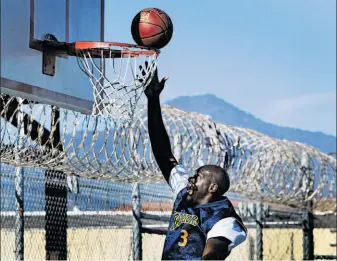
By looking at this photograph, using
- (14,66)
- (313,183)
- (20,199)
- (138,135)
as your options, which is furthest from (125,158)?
(313,183)

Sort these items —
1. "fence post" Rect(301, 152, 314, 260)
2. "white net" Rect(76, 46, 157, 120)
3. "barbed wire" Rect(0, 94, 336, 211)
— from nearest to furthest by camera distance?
"white net" Rect(76, 46, 157, 120) → "barbed wire" Rect(0, 94, 336, 211) → "fence post" Rect(301, 152, 314, 260)

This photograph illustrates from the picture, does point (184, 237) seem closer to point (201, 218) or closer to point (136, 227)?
point (201, 218)

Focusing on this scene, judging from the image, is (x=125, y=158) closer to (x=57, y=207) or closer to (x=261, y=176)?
(x=57, y=207)

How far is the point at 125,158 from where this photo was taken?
8.50 m

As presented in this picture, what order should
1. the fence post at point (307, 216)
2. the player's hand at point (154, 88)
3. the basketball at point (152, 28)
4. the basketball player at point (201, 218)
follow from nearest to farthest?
the basketball player at point (201, 218)
the player's hand at point (154, 88)
the basketball at point (152, 28)
the fence post at point (307, 216)

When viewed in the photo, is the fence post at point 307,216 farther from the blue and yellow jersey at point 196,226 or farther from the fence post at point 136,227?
the blue and yellow jersey at point 196,226

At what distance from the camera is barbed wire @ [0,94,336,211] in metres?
7.91

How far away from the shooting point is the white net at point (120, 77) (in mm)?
6398

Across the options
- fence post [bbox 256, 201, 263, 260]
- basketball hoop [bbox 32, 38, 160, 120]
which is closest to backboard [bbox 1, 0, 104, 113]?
basketball hoop [bbox 32, 38, 160, 120]

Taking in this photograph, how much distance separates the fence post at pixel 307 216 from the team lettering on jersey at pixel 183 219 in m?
6.38

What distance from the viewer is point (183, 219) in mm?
5590

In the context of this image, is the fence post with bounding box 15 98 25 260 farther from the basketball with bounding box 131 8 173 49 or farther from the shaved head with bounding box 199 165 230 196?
the shaved head with bounding box 199 165 230 196

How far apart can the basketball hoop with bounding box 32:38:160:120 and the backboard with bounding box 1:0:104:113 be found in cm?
9

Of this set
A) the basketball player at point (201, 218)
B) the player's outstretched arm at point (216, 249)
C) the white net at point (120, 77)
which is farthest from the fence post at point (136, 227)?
the player's outstretched arm at point (216, 249)
